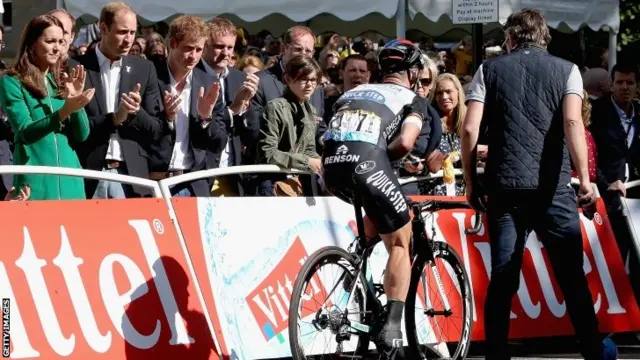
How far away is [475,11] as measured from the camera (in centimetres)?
1247

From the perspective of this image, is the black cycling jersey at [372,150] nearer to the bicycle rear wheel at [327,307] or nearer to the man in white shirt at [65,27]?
the bicycle rear wheel at [327,307]

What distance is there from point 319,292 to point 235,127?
2.37 m

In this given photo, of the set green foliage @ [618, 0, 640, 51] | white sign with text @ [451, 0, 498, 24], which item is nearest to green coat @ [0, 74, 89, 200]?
white sign with text @ [451, 0, 498, 24]

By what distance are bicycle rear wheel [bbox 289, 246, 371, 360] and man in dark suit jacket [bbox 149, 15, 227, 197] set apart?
154 centimetres

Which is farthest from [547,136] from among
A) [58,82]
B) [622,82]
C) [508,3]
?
[508,3]

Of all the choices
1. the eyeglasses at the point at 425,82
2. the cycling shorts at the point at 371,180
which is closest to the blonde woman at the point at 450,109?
the eyeglasses at the point at 425,82

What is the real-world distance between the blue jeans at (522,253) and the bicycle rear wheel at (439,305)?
65cm

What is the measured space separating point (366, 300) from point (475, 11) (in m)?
5.20

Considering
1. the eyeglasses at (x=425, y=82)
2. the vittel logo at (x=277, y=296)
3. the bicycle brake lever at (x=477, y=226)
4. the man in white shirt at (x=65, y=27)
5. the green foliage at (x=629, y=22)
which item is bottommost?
the green foliage at (x=629, y=22)

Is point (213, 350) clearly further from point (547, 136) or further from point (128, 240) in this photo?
point (547, 136)

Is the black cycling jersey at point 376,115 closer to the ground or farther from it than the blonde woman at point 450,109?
farther from it

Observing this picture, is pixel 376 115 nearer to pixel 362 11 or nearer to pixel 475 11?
pixel 475 11

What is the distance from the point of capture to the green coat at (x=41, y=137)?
322 inches

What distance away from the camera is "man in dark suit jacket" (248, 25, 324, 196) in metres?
9.51
